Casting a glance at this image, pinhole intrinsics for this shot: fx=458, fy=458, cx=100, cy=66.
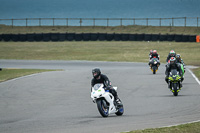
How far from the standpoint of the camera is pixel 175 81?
55.8ft

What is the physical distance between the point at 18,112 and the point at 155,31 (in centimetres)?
5818

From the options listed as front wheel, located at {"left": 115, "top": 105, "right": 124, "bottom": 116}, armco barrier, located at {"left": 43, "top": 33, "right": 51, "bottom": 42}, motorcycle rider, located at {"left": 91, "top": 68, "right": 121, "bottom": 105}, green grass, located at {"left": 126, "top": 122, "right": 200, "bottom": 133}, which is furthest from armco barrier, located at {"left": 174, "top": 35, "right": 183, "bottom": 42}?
green grass, located at {"left": 126, "top": 122, "right": 200, "bottom": 133}

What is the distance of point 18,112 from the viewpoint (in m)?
13.2

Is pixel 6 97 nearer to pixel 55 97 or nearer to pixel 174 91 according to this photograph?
pixel 55 97

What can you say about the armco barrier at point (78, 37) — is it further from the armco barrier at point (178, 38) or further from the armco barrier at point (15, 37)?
the armco barrier at point (178, 38)

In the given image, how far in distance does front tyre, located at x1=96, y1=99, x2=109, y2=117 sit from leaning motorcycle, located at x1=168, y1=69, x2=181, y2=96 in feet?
17.6

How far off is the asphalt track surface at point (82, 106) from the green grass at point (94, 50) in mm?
21322

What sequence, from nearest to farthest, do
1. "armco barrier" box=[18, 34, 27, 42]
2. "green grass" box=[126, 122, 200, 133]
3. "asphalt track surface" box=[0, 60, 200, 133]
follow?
"green grass" box=[126, 122, 200, 133] → "asphalt track surface" box=[0, 60, 200, 133] → "armco barrier" box=[18, 34, 27, 42]

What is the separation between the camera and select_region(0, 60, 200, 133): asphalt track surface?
10555mm

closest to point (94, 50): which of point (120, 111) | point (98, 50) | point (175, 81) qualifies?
point (98, 50)

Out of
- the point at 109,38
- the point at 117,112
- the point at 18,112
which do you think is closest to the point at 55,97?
the point at 18,112

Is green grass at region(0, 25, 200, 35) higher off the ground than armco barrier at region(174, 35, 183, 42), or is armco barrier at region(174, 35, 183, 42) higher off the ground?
green grass at region(0, 25, 200, 35)

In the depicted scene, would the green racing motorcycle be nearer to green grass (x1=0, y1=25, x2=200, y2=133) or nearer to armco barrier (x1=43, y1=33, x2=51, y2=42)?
green grass (x1=0, y1=25, x2=200, y2=133)

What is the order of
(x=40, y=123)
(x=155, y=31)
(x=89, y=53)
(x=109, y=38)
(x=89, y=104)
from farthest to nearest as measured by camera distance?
(x=155, y=31) < (x=109, y=38) < (x=89, y=53) < (x=89, y=104) < (x=40, y=123)
